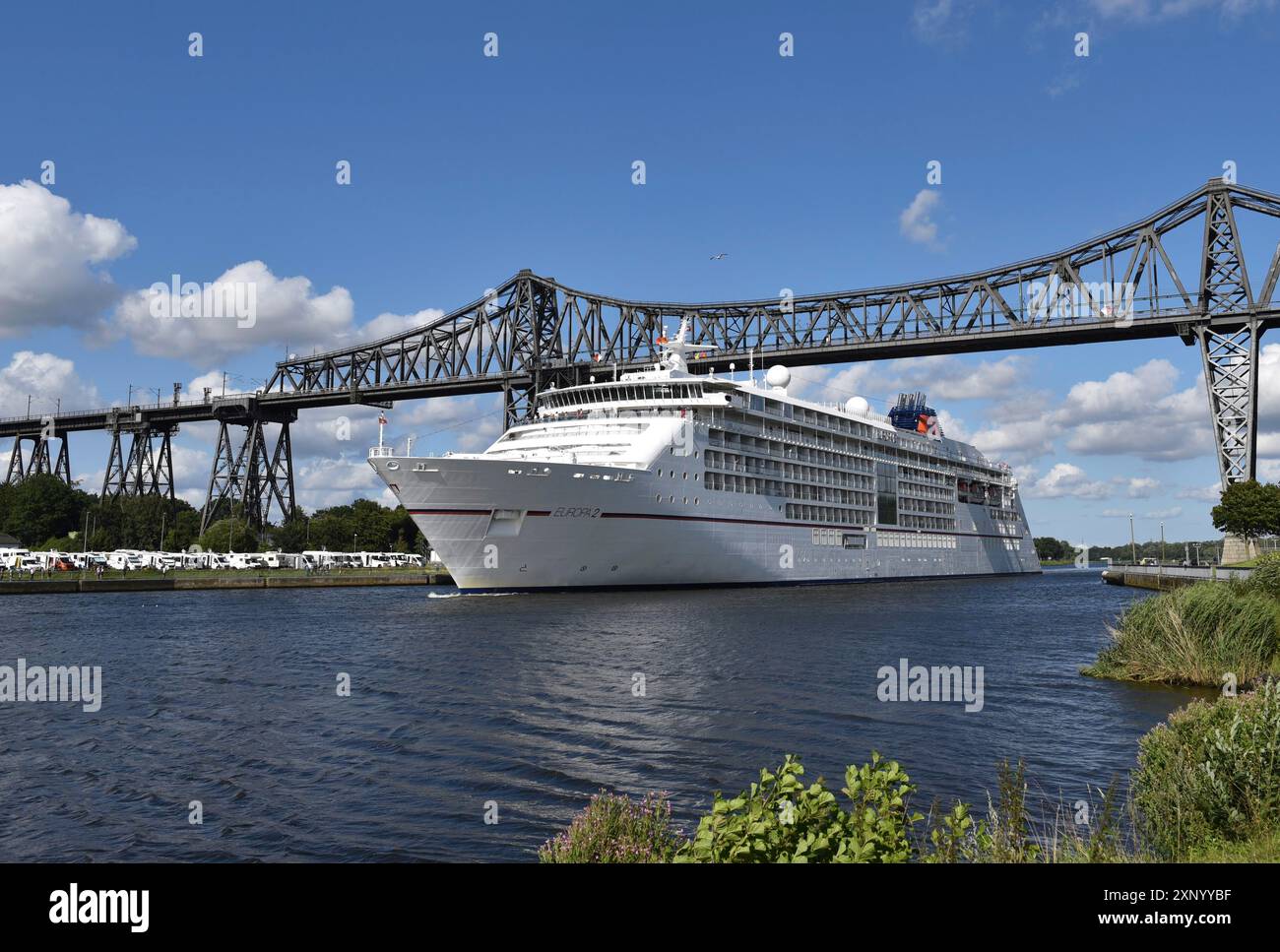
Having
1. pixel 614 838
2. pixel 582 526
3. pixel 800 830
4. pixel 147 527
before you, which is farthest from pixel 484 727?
pixel 147 527

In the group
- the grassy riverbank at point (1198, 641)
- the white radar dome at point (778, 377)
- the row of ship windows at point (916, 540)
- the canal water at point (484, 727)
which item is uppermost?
the white radar dome at point (778, 377)

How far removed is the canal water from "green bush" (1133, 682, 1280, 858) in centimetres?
309

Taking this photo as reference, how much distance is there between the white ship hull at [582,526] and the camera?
4506 centimetres

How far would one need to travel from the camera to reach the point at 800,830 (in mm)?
7387

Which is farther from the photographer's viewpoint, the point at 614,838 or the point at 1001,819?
the point at 1001,819

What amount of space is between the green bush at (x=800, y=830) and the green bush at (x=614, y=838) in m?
1.10

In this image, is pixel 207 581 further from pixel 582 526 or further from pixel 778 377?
pixel 778 377

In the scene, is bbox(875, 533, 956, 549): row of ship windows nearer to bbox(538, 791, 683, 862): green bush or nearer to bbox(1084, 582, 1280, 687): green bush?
bbox(1084, 582, 1280, 687): green bush

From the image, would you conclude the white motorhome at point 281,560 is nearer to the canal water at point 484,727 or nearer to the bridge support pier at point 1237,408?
the canal water at point 484,727

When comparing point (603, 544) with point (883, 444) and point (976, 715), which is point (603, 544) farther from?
point (883, 444)

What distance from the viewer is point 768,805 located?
24.8 feet

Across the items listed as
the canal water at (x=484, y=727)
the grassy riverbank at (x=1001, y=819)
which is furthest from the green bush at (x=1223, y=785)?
the canal water at (x=484, y=727)

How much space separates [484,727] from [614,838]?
36.6 ft
